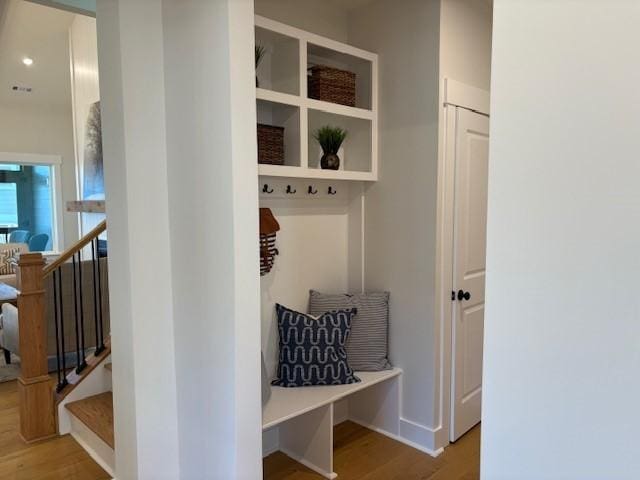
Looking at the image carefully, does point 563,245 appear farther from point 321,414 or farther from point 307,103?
point 321,414

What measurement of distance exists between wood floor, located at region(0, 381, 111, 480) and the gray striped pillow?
145 centimetres

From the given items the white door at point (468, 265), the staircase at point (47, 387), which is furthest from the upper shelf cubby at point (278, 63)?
the staircase at point (47, 387)

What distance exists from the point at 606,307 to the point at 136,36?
1958 mm

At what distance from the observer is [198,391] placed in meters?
2.02

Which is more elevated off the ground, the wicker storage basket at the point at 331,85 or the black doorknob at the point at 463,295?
the wicker storage basket at the point at 331,85

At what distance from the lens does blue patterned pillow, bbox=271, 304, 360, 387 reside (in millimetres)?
2576

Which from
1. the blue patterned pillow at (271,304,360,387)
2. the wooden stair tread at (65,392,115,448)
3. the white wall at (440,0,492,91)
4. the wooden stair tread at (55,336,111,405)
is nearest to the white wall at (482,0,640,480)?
the blue patterned pillow at (271,304,360,387)

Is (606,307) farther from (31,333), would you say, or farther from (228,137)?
(31,333)

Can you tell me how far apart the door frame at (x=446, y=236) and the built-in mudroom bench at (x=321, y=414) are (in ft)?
0.90

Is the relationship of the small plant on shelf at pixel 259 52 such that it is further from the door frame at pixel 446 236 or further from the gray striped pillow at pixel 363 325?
the gray striped pillow at pixel 363 325

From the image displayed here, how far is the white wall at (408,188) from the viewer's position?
2.58 m

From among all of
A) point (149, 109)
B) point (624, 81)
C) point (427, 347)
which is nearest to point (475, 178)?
point (427, 347)

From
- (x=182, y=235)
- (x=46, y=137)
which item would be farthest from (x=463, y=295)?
(x=46, y=137)

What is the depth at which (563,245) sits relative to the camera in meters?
0.83
